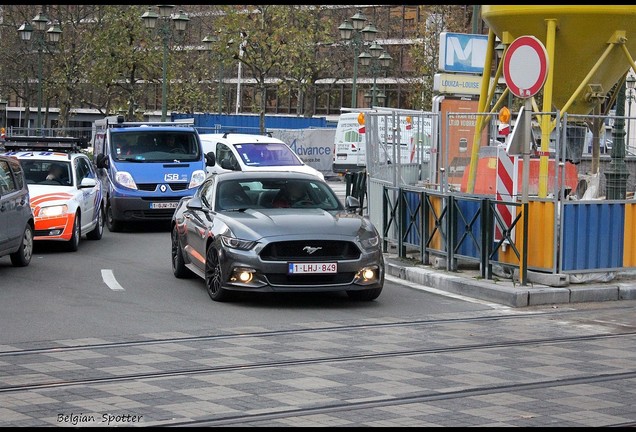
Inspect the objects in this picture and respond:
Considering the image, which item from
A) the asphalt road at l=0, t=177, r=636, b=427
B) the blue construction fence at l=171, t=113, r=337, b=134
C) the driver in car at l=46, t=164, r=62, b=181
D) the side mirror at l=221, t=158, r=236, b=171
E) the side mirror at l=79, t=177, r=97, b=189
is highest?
the blue construction fence at l=171, t=113, r=337, b=134

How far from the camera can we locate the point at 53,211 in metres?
18.7

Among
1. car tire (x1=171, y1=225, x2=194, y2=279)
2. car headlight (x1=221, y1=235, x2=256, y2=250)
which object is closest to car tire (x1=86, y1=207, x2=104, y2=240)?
car tire (x1=171, y1=225, x2=194, y2=279)

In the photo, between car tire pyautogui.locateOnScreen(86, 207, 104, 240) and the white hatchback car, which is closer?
car tire pyautogui.locateOnScreen(86, 207, 104, 240)

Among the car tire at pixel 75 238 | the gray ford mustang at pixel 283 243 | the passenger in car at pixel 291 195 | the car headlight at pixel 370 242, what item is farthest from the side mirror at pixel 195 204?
the car tire at pixel 75 238

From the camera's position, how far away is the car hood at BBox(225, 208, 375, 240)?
13.0m

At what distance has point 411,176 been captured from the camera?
19.9 metres

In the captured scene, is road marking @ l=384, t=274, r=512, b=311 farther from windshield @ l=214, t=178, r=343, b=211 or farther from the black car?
the black car

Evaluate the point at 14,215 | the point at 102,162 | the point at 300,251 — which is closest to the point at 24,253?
the point at 14,215

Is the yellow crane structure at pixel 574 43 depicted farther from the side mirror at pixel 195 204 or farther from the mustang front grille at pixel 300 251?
the side mirror at pixel 195 204

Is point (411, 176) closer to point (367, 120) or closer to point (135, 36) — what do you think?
point (367, 120)

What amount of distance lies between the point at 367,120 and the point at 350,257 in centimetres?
620

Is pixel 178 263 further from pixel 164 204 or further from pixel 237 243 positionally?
pixel 164 204

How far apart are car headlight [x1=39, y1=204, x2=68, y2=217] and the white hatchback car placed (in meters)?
8.36

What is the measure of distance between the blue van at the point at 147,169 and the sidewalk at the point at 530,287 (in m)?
8.45
